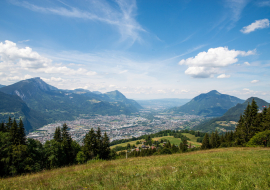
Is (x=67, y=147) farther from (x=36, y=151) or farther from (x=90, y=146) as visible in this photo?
(x=36, y=151)

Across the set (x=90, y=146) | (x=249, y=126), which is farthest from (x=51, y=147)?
(x=249, y=126)

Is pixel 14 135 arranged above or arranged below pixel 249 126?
above

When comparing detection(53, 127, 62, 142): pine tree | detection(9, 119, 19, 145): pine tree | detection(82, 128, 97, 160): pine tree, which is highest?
detection(9, 119, 19, 145): pine tree

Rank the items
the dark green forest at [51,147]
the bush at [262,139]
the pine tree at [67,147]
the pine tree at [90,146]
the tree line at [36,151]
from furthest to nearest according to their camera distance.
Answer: the pine tree at [90,146], the pine tree at [67,147], the bush at [262,139], the dark green forest at [51,147], the tree line at [36,151]

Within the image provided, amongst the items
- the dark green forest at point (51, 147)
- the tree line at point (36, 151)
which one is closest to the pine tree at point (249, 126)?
the dark green forest at point (51, 147)

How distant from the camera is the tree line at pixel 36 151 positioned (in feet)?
89.5

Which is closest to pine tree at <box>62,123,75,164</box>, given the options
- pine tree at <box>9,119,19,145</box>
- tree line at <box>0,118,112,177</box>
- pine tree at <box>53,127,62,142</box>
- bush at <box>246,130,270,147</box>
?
tree line at <box>0,118,112,177</box>

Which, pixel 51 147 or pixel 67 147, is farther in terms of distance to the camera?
pixel 67 147

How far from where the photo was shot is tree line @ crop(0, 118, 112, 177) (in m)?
27.3

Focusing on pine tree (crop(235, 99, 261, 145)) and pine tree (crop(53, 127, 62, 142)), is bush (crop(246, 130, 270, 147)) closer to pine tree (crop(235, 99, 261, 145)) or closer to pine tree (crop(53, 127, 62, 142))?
pine tree (crop(235, 99, 261, 145))

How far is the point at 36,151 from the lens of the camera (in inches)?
1309

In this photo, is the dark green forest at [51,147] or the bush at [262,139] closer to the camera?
the dark green forest at [51,147]

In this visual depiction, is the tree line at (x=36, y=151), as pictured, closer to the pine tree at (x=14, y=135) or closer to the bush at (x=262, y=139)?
the pine tree at (x=14, y=135)

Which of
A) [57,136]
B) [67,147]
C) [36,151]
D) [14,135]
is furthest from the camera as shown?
[57,136]
